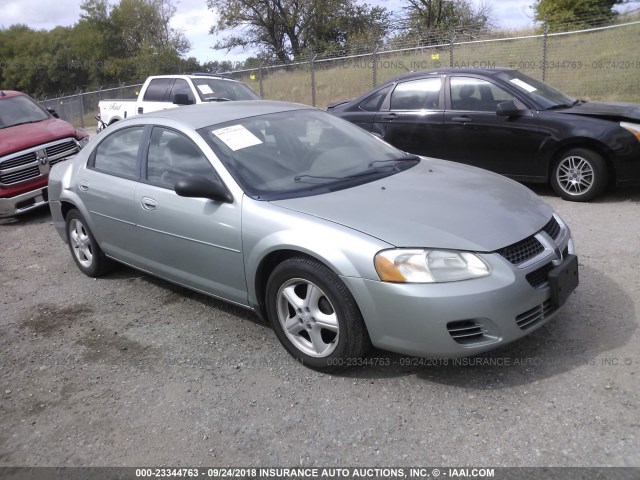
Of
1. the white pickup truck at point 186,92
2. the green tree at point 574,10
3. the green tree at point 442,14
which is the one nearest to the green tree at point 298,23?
the green tree at point 442,14

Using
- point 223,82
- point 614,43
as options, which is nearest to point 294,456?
point 223,82

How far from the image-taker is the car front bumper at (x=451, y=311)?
2930 millimetres

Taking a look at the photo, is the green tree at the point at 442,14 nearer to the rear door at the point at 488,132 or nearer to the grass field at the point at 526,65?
the grass field at the point at 526,65

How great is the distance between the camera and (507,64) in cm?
1716

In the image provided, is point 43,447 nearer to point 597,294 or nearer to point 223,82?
point 597,294

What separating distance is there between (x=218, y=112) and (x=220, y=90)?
743 centimetres

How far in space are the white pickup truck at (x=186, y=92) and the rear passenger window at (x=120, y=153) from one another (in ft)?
20.2

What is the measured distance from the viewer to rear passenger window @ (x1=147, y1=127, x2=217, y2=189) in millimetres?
3966

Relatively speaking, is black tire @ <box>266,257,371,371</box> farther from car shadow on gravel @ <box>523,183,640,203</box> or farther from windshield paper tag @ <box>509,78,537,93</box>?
windshield paper tag @ <box>509,78,537,93</box>

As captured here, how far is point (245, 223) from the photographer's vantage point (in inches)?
141

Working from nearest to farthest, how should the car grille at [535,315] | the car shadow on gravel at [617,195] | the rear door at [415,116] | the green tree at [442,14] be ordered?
the car grille at [535,315], the car shadow on gravel at [617,195], the rear door at [415,116], the green tree at [442,14]

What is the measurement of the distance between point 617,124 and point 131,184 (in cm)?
511

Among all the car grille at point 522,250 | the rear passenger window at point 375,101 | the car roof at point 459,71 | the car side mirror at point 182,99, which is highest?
the car roof at point 459,71

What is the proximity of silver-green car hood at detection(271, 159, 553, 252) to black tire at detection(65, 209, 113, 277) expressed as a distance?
8.10 feet
